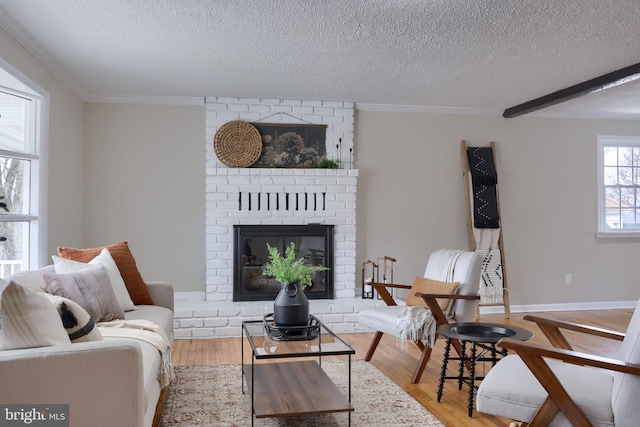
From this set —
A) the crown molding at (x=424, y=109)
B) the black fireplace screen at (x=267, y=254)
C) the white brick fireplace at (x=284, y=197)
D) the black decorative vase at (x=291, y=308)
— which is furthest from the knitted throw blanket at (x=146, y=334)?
the crown molding at (x=424, y=109)

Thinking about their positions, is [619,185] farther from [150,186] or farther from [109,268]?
[109,268]

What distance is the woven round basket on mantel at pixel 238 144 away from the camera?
19.3 feet

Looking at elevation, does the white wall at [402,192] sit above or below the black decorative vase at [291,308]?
above

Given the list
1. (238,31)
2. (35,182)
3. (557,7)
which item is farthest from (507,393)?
(35,182)

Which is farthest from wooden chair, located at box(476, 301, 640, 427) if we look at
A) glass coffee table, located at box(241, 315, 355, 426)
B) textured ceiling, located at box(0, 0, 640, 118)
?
textured ceiling, located at box(0, 0, 640, 118)

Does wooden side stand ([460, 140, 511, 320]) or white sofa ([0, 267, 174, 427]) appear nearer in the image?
white sofa ([0, 267, 174, 427])

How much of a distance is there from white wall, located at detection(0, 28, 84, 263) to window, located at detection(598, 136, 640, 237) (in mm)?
6032

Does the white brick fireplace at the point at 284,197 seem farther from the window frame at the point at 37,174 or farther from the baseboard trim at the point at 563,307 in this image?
the baseboard trim at the point at 563,307

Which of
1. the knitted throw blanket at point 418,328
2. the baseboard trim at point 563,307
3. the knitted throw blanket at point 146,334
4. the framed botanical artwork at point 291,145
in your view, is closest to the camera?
the knitted throw blanket at point 146,334

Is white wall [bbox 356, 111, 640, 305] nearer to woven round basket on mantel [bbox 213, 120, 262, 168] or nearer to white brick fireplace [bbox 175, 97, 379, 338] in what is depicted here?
white brick fireplace [bbox 175, 97, 379, 338]

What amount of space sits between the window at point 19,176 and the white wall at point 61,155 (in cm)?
16

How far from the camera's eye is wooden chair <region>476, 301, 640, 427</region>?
2049mm

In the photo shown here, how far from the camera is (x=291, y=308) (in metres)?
3.37

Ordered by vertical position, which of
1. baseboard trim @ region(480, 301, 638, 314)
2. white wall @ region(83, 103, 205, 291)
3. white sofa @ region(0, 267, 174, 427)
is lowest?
baseboard trim @ region(480, 301, 638, 314)
